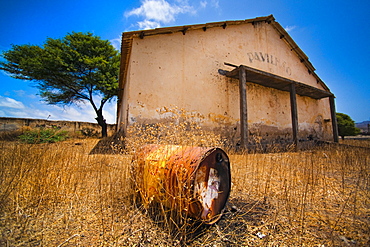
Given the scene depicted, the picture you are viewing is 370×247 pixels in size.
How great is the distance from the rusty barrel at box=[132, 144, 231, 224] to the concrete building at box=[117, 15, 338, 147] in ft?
13.0

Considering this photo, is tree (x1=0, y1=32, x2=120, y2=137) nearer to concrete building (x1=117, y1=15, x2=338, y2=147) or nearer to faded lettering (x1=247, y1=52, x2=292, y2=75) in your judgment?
concrete building (x1=117, y1=15, x2=338, y2=147)

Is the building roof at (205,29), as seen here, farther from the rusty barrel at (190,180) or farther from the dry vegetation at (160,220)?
the rusty barrel at (190,180)

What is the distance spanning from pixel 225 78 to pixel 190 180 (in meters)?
6.79

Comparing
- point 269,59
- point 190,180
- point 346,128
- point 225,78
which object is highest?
point 269,59

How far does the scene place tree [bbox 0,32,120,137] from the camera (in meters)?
9.82

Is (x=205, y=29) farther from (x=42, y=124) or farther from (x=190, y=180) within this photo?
(x=42, y=124)

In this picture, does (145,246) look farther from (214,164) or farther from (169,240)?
(214,164)

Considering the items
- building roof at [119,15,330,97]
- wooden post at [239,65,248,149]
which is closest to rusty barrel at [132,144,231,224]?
wooden post at [239,65,248,149]

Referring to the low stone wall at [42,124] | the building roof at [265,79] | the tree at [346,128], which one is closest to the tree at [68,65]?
the low stone wall at [42,124]

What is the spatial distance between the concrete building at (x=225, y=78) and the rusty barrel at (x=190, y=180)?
3957 millimetres

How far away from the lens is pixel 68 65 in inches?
393

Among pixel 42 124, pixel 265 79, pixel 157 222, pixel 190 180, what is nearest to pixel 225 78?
pixel 265 79

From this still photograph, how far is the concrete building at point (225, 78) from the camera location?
5762 mm

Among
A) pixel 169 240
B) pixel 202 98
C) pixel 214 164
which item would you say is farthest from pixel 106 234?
pixel 202 98
